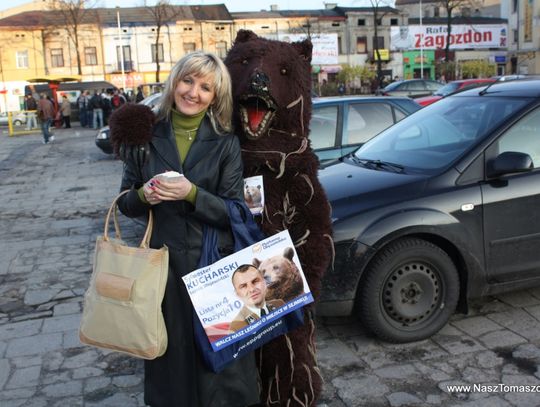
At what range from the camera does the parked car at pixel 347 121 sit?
6.59 metres

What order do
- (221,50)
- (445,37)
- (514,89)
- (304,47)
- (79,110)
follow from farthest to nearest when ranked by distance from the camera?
(445,37) → (79,110) → (221,50) → (514,89) → (304,47)

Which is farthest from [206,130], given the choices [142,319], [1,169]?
[1,169]

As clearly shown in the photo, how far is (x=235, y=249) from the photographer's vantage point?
2311 mm

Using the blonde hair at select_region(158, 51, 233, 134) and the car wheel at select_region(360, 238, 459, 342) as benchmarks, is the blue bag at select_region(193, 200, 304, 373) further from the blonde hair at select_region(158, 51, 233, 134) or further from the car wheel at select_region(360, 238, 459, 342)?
the car wheel at select_region(360, 238, 459, 342)

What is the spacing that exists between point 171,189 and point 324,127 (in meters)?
4.76

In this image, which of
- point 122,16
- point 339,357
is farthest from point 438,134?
point 122,16

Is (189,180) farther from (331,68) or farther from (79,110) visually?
(331,68)

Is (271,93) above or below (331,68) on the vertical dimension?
below

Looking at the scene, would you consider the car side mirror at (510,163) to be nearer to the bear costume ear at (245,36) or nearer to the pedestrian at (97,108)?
the bear costume ear at (245,36)

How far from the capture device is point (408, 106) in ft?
23.6

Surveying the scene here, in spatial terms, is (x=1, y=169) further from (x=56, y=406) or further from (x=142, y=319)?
(x=142, y=319)

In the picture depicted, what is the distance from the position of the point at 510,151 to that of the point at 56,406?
132 inches

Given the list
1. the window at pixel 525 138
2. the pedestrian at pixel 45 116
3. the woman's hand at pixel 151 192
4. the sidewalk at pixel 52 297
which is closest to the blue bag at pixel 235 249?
the woman's hand at pixel 151 192

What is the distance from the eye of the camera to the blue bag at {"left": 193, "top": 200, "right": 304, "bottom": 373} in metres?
2.27
